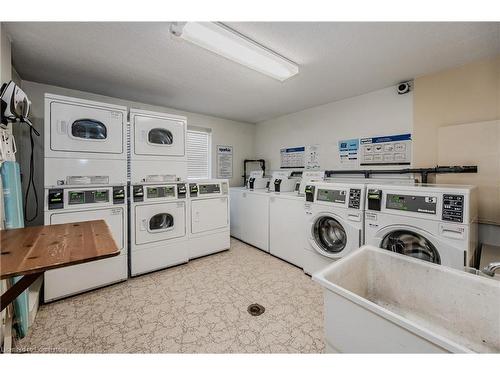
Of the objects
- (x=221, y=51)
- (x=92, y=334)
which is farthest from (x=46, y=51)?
(x=92, y=334)

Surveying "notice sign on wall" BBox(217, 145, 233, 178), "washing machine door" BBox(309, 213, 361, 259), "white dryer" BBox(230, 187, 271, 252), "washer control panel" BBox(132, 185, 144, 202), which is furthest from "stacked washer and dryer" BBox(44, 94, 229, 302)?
"washing machine door" BBox(309, 213, 361, 259)

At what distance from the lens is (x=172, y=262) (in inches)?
114

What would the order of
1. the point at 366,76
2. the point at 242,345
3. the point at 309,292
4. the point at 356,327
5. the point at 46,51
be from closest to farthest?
the point at 356,327, the point at 242,345, the point at 46,51, the point at 309,292, the point at 366,76

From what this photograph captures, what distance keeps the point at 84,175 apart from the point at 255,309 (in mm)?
2222

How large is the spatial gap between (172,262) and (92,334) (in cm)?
120

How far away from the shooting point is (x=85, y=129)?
7.59ft

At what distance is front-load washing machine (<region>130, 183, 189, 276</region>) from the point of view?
263cm

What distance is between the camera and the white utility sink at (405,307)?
2.62 ft

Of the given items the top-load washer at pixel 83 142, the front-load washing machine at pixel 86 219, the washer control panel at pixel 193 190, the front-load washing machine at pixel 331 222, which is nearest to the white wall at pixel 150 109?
the top-load washer at pixel 83 142

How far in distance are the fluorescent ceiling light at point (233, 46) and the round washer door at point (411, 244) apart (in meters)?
1.91

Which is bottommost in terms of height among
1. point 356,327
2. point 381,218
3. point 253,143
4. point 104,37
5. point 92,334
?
point 92,334

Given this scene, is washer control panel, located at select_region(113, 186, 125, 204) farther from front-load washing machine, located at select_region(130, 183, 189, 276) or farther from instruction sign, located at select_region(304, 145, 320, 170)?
instruction sign, located at select_region(304, 145, 320, 170)

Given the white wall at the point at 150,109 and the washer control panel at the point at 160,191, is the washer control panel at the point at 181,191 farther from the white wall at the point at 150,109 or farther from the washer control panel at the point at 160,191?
the white wall at the point at 150,109

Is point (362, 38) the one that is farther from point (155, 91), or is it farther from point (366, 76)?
point (155, 91)
